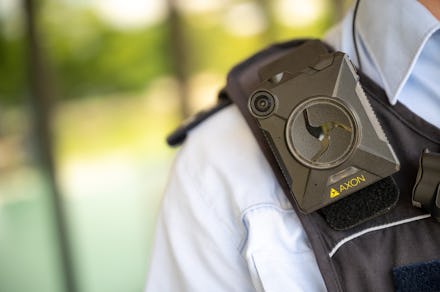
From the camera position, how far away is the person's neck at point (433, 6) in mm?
782

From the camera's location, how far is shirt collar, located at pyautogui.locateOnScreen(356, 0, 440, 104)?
0.76 m

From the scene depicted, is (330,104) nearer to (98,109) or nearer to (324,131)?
(324,131)

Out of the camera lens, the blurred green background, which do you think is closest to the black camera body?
the camera lens

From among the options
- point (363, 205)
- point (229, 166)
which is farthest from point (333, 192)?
point (229, 166)

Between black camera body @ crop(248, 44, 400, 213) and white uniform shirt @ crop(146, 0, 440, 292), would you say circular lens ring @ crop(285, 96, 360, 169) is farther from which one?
white uniform shirt @ crop(146, 0, 440, 292)

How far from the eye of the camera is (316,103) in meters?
0.69

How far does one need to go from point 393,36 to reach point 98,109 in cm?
256

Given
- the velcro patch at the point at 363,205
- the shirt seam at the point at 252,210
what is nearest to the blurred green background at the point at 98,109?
the shirt seam at the point at 252,210

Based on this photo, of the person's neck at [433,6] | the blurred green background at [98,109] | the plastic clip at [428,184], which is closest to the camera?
the plastic clip at [428,184]

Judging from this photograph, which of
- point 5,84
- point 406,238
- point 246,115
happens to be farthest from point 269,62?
point 5,84

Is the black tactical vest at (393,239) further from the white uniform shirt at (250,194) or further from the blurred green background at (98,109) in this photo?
the blurred green background at (98,109)

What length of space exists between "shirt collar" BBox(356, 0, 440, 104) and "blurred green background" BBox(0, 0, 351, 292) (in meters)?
2.38

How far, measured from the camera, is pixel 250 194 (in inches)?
31.6

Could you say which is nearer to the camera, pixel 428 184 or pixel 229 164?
pixel 428 184
